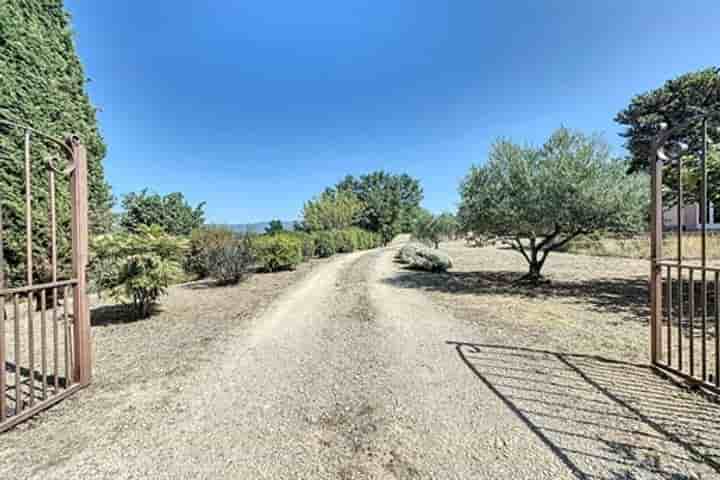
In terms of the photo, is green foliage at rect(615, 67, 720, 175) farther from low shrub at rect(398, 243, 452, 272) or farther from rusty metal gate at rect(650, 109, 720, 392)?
rusty metal gate at rect(650, 109, 720, 392)

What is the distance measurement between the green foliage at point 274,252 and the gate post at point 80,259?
8.19m

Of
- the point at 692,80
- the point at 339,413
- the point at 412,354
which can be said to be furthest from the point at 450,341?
the point at 692,80

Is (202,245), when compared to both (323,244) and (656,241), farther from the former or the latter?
(656,241)

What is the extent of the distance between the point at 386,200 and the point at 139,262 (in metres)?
32.7

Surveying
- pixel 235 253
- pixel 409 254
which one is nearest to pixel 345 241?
pixel 409 254

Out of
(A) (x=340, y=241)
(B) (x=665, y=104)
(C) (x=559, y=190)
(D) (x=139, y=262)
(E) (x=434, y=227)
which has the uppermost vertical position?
(B) (x=665, y=104)

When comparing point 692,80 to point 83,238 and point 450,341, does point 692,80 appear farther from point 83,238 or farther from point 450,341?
point 83,238

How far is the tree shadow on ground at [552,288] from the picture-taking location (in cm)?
635

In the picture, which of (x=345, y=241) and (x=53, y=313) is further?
(x=345, y=241)

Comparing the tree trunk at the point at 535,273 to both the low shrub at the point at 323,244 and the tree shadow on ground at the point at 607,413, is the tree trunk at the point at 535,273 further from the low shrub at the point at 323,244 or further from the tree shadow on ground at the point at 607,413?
the low shrub at the point at 323,244

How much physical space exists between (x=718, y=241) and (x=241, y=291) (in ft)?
68.7

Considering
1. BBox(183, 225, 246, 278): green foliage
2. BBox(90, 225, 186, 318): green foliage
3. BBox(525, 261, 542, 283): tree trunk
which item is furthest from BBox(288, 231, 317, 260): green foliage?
BBox(525, 261, 542, 283): tree trunk

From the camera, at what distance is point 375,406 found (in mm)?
2633

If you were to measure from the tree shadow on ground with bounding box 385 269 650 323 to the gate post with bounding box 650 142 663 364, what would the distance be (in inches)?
97.4
